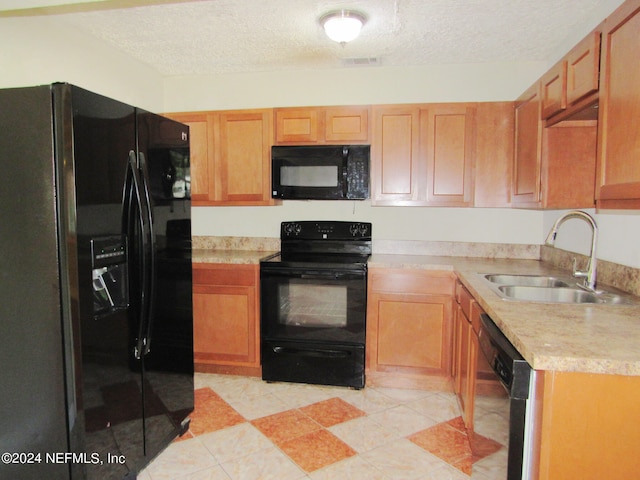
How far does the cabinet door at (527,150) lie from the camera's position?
2268 millimetres

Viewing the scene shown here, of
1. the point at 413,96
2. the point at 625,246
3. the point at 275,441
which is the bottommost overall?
the point at 275,441

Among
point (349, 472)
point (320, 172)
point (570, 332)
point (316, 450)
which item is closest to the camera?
point (570, 332)

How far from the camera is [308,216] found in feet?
11.2

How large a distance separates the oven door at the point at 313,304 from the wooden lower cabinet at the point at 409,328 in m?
0.11

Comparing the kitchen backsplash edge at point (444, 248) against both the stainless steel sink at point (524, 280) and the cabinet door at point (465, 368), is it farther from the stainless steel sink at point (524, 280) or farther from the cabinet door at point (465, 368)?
the cabinet door at point (465, 368)

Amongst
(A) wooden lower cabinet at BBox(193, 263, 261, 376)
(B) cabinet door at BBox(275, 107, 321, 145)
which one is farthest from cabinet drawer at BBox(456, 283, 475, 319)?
(B) cabinet door at BBox(275, 107, 321, 145)

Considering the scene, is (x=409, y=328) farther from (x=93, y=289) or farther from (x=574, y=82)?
(x=93, y=289)

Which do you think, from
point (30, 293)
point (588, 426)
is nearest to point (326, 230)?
point (30, 293)

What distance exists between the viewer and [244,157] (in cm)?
317

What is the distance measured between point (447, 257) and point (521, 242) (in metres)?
0.60

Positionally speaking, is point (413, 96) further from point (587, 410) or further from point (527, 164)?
point (587, 410)

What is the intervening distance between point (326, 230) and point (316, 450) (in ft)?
5.47

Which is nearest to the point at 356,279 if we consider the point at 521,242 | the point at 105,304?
the point at 521,242

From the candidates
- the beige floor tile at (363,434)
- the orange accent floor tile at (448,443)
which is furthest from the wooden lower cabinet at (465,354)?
the beige floor tile at (363,434)
